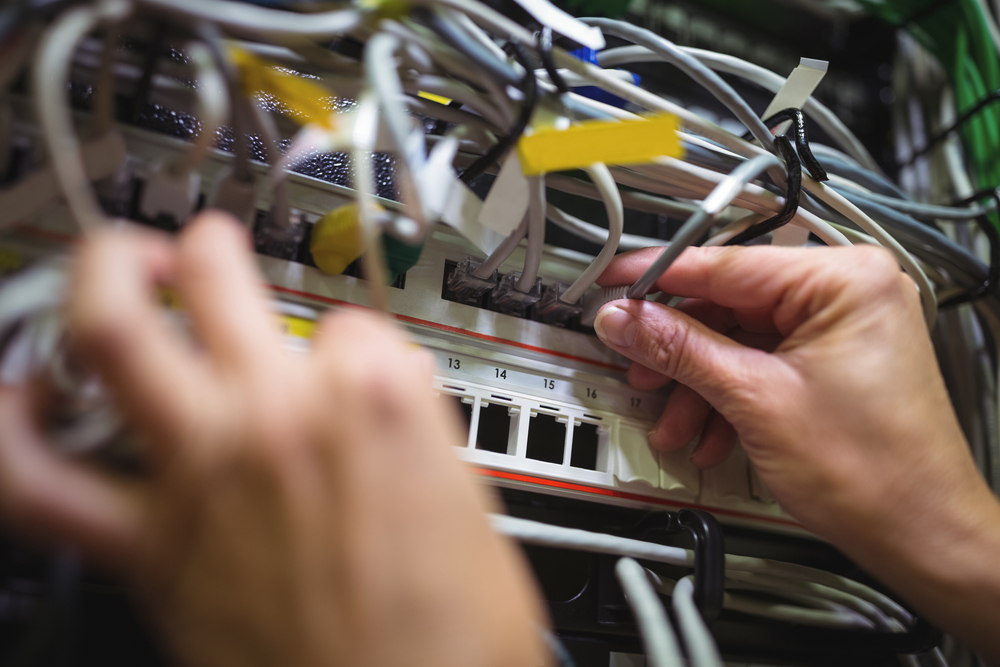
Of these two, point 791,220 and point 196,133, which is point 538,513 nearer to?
point 791,220

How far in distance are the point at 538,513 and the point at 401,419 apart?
0.39 m

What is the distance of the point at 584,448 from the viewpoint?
71 cm

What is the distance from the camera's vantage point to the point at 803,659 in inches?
27.0

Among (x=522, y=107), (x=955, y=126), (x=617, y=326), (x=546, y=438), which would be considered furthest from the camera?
(x=955, y=126)

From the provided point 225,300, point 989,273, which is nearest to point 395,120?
point 225,300

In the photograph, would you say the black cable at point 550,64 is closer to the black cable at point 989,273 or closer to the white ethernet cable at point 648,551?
the white ethernet cable at point 648,551

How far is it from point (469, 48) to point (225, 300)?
0.29 meters

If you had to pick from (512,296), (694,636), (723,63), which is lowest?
(694,636)

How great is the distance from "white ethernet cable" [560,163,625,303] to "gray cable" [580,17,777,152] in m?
0.14

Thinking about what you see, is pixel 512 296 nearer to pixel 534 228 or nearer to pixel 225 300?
pixel 534 228

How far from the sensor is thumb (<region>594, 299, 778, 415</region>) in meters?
0.54

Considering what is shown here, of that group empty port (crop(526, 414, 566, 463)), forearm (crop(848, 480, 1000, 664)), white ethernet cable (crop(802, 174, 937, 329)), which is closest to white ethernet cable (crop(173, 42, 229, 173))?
empty port (crop(526, 414, 566, 463))

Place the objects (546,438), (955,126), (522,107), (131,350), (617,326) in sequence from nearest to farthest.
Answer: (131,350) → (522,107) → (617,326) → (546,438) → (955,126)

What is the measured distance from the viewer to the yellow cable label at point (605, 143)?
0.44 meters
